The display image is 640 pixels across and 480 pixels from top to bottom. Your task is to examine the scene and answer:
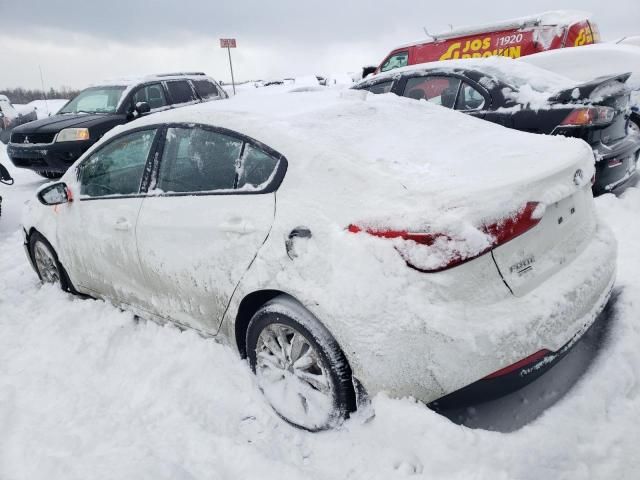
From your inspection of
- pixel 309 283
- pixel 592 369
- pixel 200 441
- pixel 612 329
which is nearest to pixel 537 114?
pixel 612 329

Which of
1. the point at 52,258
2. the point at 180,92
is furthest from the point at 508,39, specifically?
the point at 52,258

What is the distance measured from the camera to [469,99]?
5270 millimetres

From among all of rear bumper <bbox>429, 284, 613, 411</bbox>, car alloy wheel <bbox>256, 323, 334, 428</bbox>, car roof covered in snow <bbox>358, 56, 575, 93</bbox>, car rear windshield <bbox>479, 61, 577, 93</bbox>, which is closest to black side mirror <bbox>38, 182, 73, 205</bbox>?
car alloy wheel <bbox>256, 323, 334, 428</bbox>

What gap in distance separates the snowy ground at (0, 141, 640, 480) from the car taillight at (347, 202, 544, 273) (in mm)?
596

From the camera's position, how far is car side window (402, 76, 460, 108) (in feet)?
17.8

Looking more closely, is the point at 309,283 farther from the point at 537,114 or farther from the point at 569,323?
the point at 537,114

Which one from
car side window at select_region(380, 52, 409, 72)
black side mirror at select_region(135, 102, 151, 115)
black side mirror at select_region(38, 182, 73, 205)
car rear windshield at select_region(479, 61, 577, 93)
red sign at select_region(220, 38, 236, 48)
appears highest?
red sign at select_region(220, 38, 236, 48)

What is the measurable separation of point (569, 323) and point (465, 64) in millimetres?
4123

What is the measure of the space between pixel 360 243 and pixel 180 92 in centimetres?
861

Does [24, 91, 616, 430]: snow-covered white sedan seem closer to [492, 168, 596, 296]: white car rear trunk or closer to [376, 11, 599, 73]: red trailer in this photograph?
[492, 168, 596, 296]: white car rear trunk

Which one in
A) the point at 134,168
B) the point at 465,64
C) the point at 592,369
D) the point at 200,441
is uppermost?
the point at 465,64

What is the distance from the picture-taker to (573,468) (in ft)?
6.12

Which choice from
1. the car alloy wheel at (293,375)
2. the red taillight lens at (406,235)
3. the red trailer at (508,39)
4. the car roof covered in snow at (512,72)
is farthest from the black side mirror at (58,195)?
the red trailer at (508,39)

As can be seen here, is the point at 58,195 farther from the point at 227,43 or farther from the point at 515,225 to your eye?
the point at 227,43
